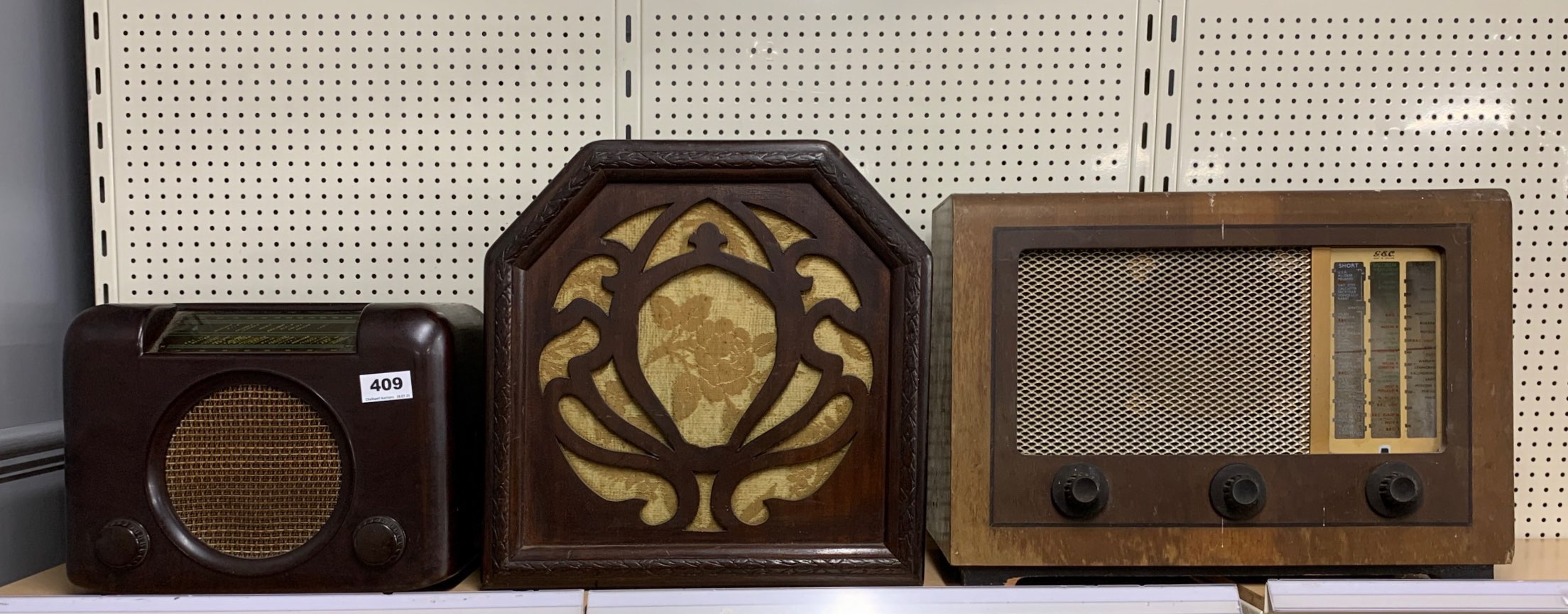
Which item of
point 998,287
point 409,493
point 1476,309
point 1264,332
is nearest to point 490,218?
point 409,493

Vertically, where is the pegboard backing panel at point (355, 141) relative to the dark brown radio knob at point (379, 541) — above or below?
above

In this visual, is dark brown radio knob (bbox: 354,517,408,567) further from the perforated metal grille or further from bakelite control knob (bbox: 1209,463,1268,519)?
bakelite control knob (bbox: 1209,463,1268,519)

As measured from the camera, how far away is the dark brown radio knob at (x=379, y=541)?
77 cm

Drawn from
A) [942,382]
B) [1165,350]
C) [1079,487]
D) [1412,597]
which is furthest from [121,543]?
[1412,597]

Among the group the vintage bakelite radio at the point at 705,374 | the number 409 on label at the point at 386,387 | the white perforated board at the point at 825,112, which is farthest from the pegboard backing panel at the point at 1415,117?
the number 409 on label at the point at 386,387

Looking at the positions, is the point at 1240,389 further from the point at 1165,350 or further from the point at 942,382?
the point at 942,382

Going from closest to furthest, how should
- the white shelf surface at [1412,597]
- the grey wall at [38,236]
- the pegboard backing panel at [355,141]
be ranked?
the white shelf surface at [1412,597] < the grey wall at [38,236] < the pegboard backing panel at [355,141]

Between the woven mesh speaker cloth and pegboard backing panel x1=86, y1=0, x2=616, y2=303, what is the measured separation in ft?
1.04

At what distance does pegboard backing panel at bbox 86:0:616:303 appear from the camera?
1.06m

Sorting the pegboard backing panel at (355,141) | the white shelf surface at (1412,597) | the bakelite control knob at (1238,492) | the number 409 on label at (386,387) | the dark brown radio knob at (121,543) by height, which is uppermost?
the pegboard backing panel at (355,141)

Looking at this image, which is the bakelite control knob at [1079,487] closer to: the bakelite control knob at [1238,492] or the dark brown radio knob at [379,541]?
the bakelite control knob at [1238,492]

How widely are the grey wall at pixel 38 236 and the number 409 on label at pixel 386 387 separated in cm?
51

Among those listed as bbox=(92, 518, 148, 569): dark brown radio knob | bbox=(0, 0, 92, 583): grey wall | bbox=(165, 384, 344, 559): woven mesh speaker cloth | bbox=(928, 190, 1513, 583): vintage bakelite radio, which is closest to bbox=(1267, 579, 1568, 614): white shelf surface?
bbox=(928, 190, 1513, 583): vintage bakelite radio

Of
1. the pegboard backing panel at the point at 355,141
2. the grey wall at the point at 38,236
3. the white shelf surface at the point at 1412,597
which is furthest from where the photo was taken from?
the pegboard backing panel at the point at 355,141
